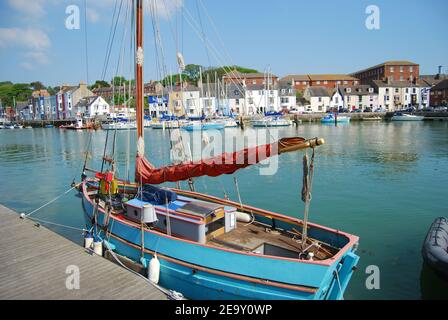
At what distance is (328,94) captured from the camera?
114 m

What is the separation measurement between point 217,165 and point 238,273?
2.91 metres

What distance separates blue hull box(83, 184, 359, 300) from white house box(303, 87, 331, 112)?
108 meters

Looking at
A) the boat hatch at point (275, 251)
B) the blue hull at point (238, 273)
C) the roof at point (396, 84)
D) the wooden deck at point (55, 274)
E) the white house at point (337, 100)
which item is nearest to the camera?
the blue hull at point (238, 273)

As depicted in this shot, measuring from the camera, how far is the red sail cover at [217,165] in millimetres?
8266

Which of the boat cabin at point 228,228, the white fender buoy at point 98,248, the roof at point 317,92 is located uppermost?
the roof at point 317,92

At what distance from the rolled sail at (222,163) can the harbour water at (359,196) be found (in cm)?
309

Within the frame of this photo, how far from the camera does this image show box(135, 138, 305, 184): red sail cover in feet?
27.1

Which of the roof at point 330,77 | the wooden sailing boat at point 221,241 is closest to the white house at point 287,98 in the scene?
the roof at point 330,77

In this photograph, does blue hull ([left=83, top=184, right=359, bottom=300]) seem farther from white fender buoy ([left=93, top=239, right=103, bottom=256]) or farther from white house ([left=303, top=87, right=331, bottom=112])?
white house ([left=303, top=87, right=331, bottom=112])

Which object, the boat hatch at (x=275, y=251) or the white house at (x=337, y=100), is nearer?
the boat hatch at (x=275, y=251)

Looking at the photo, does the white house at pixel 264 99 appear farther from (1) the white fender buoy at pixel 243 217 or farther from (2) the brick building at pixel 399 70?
(1) the white fender buoy at pixel 243 217

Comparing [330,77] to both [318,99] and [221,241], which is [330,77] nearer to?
[318,99]

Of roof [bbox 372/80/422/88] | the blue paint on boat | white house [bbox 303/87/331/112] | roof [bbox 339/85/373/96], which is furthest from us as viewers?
roof [bbox 339/85/373/96]

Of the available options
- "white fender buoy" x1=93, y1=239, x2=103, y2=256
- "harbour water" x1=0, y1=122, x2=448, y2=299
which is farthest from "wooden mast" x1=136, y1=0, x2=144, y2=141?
"white fender buoy" x1=93, y1=239, x2=103, y2=256
